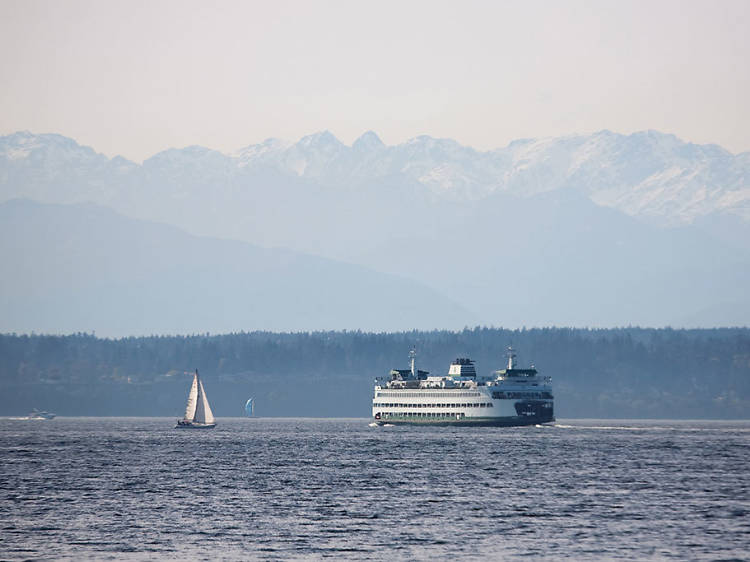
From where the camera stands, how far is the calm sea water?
93.6m

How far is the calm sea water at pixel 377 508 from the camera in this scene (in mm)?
93562

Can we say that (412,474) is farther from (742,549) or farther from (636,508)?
(742,549)

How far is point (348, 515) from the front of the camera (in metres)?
112

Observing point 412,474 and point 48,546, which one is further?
point 412,474

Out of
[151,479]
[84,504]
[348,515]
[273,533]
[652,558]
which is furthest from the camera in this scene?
[151,479]

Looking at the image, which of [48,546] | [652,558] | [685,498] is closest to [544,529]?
[652,558]

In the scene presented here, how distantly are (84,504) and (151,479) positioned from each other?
88.2ft

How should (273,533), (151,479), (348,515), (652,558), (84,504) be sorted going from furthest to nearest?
(151,479)
(84,504)
(348,515)
(273,533)
(652,558)

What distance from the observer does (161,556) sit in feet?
296

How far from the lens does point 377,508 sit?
117 metres

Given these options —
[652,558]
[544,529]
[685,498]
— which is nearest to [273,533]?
[544,529]

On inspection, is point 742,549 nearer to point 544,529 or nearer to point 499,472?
point 544,529

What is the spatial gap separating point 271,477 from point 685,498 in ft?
147

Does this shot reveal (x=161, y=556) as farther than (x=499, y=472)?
No
